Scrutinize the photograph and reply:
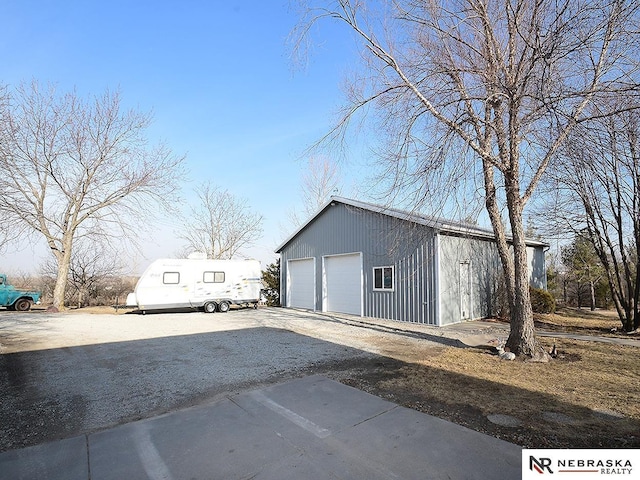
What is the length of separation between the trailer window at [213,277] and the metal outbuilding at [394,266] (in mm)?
3613

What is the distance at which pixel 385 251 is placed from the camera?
478 inches

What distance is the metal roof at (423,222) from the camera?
826 cm

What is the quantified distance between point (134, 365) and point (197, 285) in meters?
9.87

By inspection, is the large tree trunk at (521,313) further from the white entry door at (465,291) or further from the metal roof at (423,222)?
the white entry door at (465,291)

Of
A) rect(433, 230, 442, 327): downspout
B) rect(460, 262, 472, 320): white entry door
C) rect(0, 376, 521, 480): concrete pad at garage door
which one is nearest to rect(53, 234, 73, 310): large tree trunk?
rect(433, 230, 442, 327): downspout

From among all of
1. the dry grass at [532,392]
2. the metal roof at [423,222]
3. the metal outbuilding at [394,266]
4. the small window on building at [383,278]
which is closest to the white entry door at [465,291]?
the metal outbuilding at [394,266]

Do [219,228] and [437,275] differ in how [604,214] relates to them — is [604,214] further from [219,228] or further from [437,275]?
[219,228]

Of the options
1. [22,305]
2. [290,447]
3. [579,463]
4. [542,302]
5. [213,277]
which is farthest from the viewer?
[22,305]

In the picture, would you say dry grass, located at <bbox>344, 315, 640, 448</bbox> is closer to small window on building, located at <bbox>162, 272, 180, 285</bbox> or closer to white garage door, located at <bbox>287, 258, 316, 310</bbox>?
white garage door, located at <bbox>287, 258, 316, 310</bbox>

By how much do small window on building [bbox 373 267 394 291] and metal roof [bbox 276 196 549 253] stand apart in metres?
2.12

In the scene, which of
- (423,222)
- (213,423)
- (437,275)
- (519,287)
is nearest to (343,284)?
(437,275)

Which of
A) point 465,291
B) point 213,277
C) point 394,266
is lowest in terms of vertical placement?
point 465,291

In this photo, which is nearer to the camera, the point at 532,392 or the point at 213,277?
the point at 532,392

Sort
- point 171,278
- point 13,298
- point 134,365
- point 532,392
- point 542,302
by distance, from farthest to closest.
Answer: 1. point 13,298
2. point 171,278
3. point 542,302
4. point 134,365
5. point 532,392
